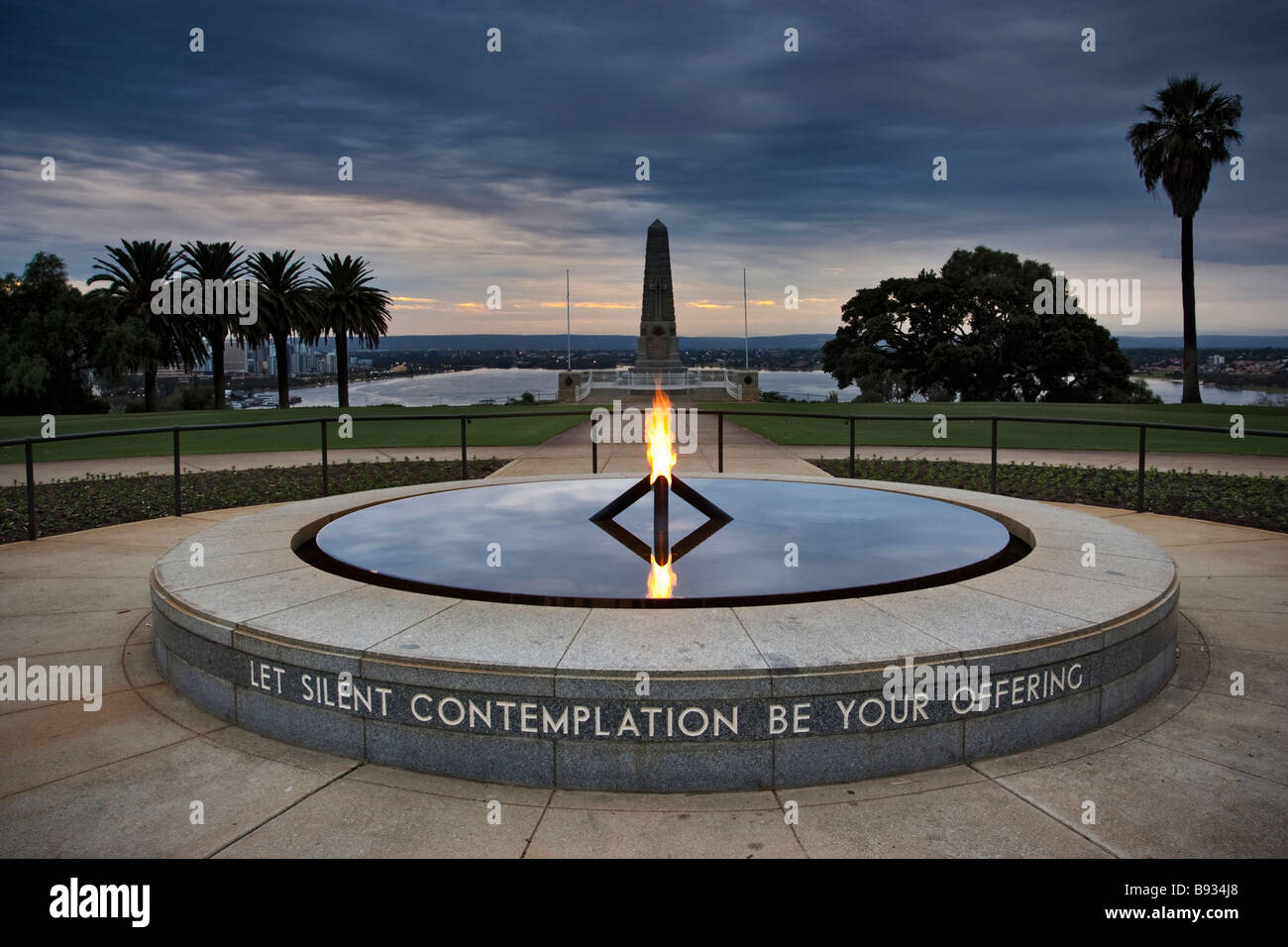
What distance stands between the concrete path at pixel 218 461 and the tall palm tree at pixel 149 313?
125 ft

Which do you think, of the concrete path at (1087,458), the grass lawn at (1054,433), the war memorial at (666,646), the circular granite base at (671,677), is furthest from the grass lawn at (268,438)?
the circular granite base at (671,677)

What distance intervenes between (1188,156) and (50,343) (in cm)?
6635

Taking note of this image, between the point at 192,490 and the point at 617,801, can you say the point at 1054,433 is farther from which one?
the point at 617,801

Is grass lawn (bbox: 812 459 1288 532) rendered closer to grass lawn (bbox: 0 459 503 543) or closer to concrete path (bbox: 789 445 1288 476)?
A: concrete path (bbox: 789 445 1288 476)

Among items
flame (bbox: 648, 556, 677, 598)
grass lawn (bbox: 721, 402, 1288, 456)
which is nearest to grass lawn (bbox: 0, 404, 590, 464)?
grass lawn (bbox: 721, 402, 1288, 456)

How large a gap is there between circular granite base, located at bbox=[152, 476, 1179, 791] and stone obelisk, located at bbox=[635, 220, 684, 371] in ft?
167

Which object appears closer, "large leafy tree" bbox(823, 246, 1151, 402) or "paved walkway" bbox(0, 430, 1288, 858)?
"paved walkway" bbox(0, 430, 1288, 858)

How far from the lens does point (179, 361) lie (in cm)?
5681

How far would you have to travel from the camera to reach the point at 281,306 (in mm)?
48594

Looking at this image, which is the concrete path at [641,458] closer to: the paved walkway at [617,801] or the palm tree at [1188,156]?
the paved walkway at [617,801]

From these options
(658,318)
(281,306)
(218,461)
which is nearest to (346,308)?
(281,306)

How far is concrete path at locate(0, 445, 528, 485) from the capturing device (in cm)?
1664

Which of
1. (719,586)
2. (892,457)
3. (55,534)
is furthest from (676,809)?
(892,457)
